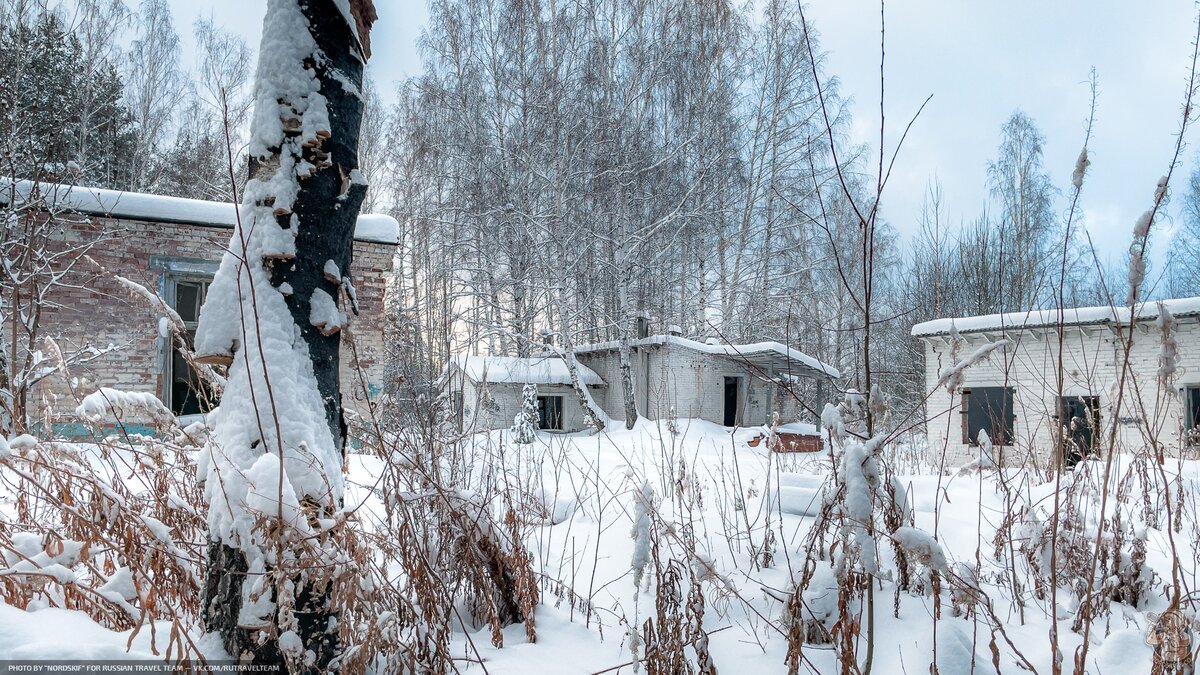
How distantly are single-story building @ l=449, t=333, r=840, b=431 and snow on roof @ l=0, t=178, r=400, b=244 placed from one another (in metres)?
6.30

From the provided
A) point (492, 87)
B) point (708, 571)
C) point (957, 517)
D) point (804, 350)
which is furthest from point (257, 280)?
point (804, 350)

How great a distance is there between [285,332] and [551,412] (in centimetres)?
1527

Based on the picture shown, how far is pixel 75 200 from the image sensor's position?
686 centimetres

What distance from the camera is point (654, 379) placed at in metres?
15.4

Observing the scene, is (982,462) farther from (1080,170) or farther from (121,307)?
(121,307)

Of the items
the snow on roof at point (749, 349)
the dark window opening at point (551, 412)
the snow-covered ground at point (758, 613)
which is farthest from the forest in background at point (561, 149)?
the snow-covered ground at point (758, 613)

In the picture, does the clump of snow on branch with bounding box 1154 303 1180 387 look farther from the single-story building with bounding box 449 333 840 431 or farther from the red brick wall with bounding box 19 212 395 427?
the single-story building with bounding box 449 333 840 431

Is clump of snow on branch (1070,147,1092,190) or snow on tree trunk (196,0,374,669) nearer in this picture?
snow on tree trunk (196,0,374,669)

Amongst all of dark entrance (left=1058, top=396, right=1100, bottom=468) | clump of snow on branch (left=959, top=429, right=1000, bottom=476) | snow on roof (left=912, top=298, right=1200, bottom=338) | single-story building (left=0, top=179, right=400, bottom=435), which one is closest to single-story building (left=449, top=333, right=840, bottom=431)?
snow on roof (left=912, top=298, right=1200, bottom=338)

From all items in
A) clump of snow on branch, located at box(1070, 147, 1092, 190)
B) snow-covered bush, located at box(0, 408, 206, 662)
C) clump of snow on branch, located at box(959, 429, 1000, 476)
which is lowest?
snow-covered bush, located at box(0, 408, 206, 662)

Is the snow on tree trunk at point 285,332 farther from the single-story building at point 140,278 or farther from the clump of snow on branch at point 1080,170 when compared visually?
the single-story building at point 140,278

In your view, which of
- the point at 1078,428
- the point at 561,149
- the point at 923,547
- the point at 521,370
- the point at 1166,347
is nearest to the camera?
the point at 923,547

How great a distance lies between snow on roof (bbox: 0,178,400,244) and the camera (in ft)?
22.7

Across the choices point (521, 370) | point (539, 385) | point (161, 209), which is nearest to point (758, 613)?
point (161, 209)
